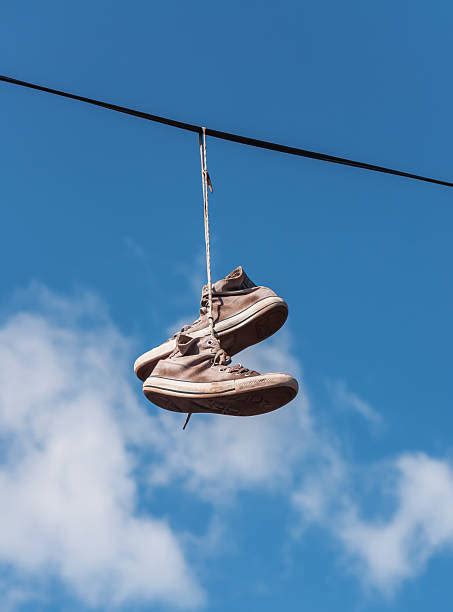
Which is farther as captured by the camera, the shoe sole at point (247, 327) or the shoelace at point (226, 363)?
the shoe sole at point (247, 327)

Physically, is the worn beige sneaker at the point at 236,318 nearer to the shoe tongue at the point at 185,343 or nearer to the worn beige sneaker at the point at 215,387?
the shoe tongue at the point at 185,343

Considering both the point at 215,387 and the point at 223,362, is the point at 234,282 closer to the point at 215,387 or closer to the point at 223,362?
the point at 223,362

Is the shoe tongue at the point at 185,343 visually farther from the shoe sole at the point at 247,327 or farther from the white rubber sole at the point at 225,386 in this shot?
the white rubber sole at the point at 225,386

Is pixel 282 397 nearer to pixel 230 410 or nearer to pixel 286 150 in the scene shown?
pixel 230 410

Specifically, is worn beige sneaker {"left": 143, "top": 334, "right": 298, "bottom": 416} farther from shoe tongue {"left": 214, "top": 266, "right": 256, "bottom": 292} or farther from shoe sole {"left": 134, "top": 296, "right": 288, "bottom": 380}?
shoe tongue {"left": 214, "top": 266, "right": 256, "bottom": 292}

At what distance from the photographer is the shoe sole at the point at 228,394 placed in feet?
25.5

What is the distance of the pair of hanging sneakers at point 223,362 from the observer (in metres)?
7.84

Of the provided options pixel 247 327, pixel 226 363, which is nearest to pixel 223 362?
pixel 226 363

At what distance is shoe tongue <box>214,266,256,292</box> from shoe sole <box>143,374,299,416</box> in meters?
1.46

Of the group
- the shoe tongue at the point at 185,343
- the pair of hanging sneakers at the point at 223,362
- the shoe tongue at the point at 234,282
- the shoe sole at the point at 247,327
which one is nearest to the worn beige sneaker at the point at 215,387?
the pair of hanging sneakers at the point at 223,362

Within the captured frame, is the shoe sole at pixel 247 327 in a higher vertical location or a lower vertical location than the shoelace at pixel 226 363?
higher

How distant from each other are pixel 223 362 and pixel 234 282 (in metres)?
1.36

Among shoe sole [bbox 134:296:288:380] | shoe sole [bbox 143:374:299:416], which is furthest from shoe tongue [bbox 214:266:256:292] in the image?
shoe sole [bbox 143:374:299:416]

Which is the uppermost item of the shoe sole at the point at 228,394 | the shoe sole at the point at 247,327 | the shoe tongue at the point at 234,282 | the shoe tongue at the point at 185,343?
the shoe tongue at the point at 234,282
